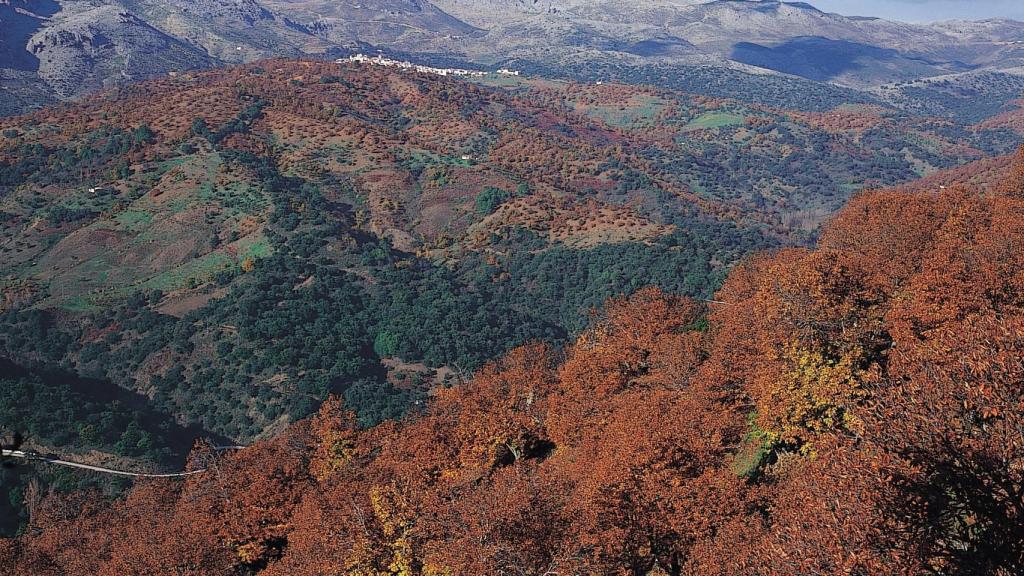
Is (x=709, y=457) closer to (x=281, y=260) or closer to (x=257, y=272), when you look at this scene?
(x=257, y=272)

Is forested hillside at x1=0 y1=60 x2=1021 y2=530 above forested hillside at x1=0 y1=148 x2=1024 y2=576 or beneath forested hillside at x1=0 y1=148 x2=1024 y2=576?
beneath

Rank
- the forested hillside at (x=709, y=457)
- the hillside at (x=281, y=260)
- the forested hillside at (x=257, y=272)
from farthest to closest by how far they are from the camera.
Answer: the hillside at (x=281, y=260) < the forested hillside at (x=257, y=272) < the forested hillside at (x=709, y=457)

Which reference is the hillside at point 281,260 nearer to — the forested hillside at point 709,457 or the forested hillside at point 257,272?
the forested hillside at point 257,272

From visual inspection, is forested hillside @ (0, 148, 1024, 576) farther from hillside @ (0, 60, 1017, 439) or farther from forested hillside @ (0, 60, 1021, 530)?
hillside @ (0, 60, 1017, 439)

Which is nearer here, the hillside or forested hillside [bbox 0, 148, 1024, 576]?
forested hillside [bbox 0, 148, 1024, 576]

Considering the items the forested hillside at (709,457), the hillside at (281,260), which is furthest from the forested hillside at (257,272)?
the forested hillside at (709,457)

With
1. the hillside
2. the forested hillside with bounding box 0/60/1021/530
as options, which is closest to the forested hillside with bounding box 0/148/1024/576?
the forested hillside with bounding box 0/60/1021/530

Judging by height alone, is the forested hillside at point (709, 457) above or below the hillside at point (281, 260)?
above

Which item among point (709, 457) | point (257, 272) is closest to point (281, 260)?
point (257, 272)

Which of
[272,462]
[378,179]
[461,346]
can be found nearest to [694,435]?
[272,462]
